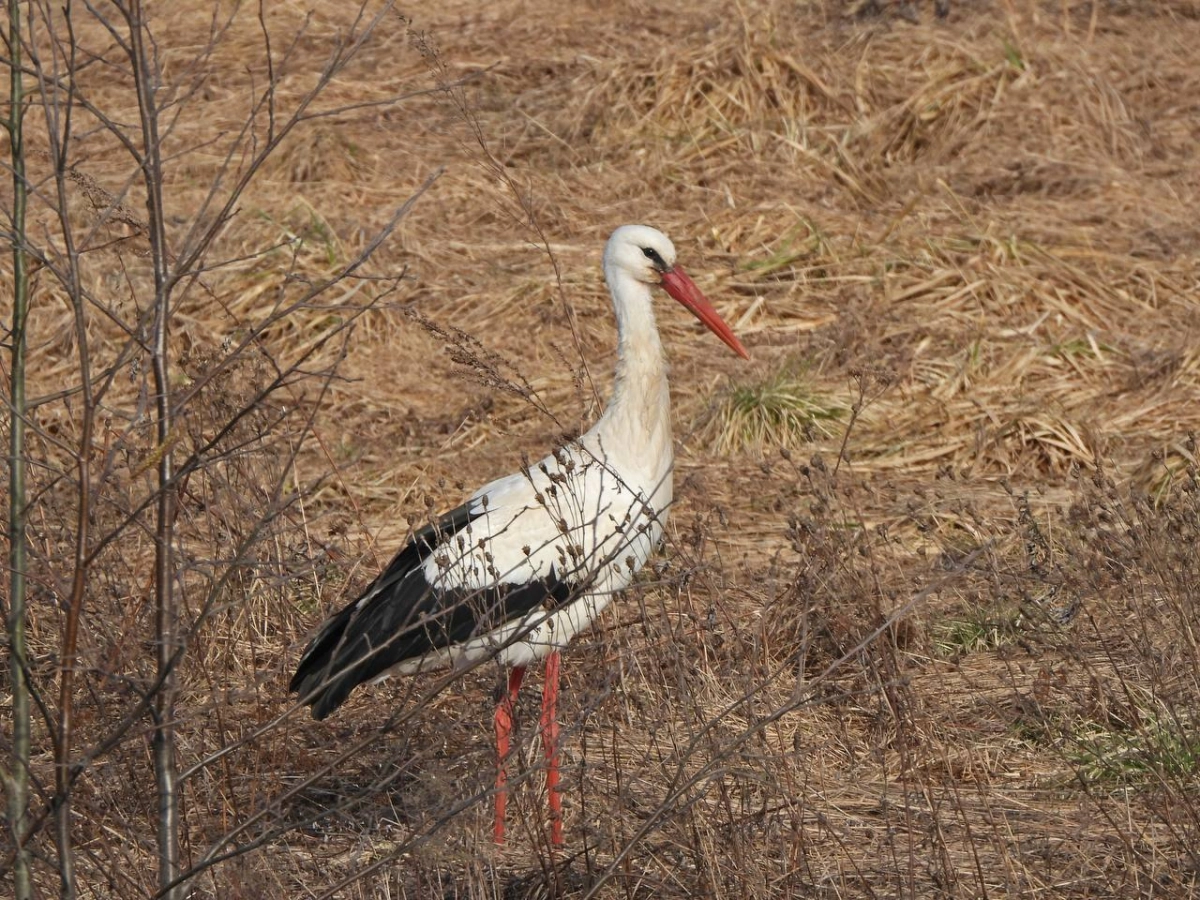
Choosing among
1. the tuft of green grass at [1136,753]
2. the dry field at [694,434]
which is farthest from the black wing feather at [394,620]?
the tuft of green grass at [1136,753]

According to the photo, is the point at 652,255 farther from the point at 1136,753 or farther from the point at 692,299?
the point at 1136,753

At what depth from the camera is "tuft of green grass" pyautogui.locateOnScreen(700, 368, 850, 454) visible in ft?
20.4

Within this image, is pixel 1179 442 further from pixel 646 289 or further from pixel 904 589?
pixel 646 289

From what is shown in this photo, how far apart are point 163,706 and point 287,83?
7942 mm

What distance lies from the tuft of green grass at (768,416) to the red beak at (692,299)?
1.44 meters

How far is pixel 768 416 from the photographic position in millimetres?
6238

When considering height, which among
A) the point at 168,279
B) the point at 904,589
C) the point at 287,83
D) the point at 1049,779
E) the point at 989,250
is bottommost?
the point at 1049,779

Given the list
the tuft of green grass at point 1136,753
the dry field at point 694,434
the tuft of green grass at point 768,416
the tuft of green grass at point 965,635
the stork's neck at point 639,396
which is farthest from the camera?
the tuft of green grass at point 768,416

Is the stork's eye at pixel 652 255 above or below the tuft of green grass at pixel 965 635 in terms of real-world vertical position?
above

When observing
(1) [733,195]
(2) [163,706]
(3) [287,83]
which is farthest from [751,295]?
(2) [163,706]

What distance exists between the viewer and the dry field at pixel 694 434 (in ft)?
9.43

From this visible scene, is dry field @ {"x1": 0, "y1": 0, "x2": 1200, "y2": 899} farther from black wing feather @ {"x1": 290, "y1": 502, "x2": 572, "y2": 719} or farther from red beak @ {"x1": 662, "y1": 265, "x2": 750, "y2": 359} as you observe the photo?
red beak @ {"x1": 662, "y1": 265, "x2": 750, "y2": 359}

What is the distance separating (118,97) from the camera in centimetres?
985

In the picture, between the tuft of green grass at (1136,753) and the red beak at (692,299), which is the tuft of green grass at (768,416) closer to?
the red beak at (692,299)
